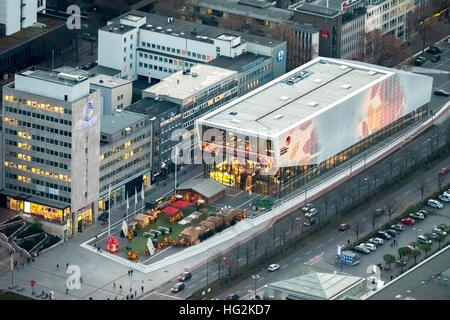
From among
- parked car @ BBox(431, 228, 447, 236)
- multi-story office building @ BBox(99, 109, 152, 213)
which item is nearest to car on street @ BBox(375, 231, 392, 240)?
parked car @ BBox(431, 228, 447, 236)

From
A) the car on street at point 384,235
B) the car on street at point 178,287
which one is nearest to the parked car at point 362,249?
the car on street at point 384,235

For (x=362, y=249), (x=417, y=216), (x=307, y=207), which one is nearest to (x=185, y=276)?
(x=362, y=249)

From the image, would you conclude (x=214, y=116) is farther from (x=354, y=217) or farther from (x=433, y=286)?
(x=433, y=286)
